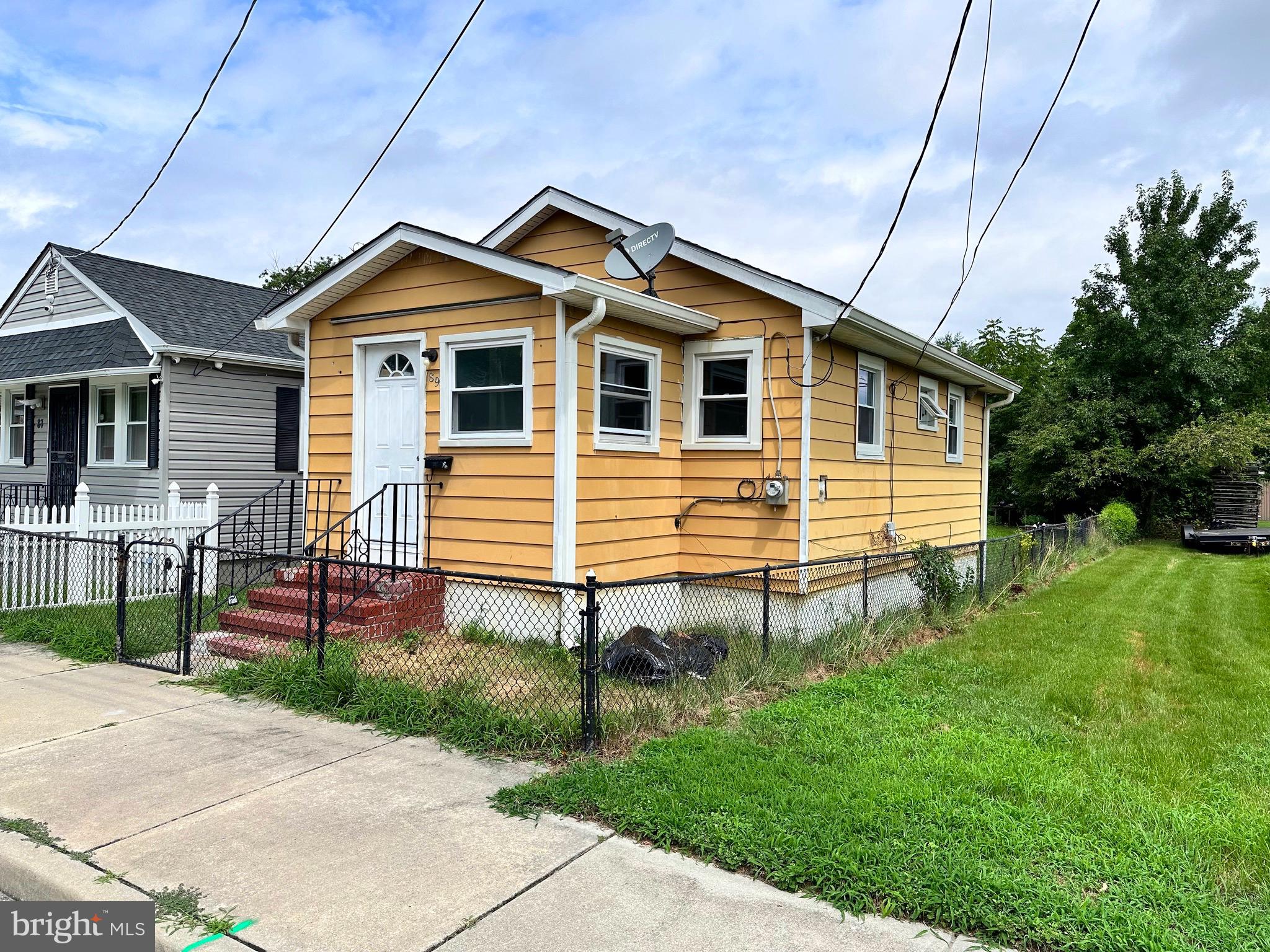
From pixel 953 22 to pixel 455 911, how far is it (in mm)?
6375

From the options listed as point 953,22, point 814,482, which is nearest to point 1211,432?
point 814,482

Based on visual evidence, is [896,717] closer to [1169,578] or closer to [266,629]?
[266,629]

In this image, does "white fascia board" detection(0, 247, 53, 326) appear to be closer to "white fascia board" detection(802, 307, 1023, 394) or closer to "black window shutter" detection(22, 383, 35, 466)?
"black window shutter" detection(22, 383, 35, 466)

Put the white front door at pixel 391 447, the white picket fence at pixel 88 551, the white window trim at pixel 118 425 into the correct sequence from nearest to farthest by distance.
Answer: the white front door at pixel 391 447 < the white picket fence at pixel 88 551 < the white window trim at pixel 118 425

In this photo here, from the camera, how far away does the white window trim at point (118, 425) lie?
12.8m

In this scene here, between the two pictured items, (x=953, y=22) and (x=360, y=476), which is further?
(x=360, y=476)

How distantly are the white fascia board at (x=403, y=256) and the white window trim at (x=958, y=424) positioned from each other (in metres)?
8.13

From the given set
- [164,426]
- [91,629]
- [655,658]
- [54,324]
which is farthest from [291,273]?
[655,658]

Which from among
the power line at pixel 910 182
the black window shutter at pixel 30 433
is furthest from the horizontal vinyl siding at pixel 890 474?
the black window shutter at pixel 30 433

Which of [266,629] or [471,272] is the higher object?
[471,272]

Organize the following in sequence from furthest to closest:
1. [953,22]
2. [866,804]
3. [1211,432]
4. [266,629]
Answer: [1211,432] < [266,629] < [953,22] < [866,804]

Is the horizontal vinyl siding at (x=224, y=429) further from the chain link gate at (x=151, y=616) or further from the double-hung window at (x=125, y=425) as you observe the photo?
the chain link gate at (x=151, y=616)

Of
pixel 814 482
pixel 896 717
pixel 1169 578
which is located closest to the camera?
pixel 896 717

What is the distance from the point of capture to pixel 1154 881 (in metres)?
3.28
